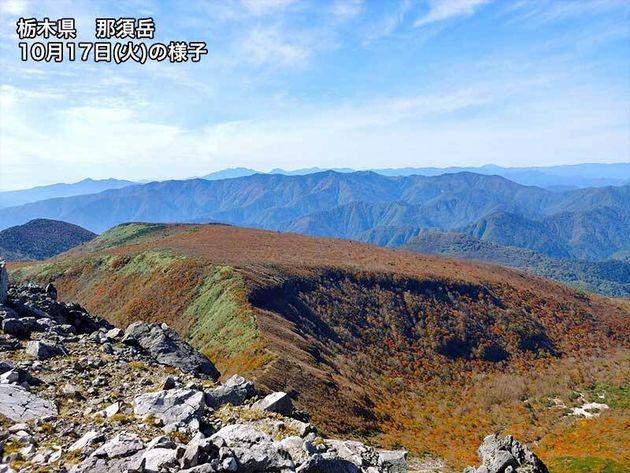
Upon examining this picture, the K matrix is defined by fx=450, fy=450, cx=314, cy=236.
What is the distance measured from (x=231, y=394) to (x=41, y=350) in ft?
26.2

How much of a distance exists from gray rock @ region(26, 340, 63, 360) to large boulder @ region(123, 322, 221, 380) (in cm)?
421

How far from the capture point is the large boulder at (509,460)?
16.5 meters

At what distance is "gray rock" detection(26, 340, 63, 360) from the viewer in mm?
16891

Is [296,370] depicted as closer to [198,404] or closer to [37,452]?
[198,404]

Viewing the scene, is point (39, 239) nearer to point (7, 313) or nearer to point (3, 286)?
point (3, 286)

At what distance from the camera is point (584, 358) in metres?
56.6

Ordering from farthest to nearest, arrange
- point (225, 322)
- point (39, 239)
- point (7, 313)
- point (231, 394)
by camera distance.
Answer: point (39, 239) < point (225, 322) < point (7, 313) < point (231, 394)

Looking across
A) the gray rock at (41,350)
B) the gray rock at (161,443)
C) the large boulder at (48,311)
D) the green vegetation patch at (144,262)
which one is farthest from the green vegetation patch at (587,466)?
the green vegetation patch at (144,262)

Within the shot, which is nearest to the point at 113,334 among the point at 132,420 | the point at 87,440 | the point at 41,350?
the point at 41,350

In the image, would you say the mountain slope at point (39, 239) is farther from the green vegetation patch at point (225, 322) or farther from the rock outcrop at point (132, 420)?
the rock outcrop at point (132, 420)

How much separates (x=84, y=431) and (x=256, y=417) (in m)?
4.62

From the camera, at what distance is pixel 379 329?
52906mm

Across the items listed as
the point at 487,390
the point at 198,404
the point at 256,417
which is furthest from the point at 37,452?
the point at 487,390

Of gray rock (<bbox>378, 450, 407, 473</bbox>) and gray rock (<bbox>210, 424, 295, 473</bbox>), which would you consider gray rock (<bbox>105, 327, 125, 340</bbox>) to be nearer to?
gray rock (<bbox>210, 424, 295, 473</bbox>)
